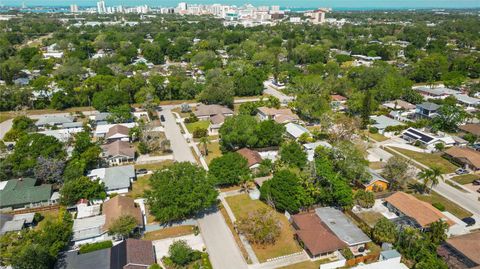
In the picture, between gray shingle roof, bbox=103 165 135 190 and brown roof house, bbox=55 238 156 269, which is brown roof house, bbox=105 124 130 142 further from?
brown roof house, bbox=55 238 156 269

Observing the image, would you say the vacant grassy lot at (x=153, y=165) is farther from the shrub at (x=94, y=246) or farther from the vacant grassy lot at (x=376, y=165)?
the vacant grassy lot at (x=376, y=165)

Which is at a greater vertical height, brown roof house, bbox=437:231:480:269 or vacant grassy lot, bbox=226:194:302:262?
Result: brown roof house, bbox=437:231:480:269

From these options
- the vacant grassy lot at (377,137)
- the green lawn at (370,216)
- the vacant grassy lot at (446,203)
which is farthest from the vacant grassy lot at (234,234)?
the vacant grassy lot at (377,137)


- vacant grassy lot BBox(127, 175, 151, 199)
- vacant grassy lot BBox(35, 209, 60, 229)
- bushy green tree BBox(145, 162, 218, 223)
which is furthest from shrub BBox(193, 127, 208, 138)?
vacant grassy lot BBox(35, 209, 60, 229)

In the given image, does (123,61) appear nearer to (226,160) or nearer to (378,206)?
(226,160)

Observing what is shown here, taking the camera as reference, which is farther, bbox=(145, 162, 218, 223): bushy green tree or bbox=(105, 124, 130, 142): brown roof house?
bbox=(105, 124, 130, 142): brown roof house

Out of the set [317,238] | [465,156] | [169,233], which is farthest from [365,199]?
[169,233]
